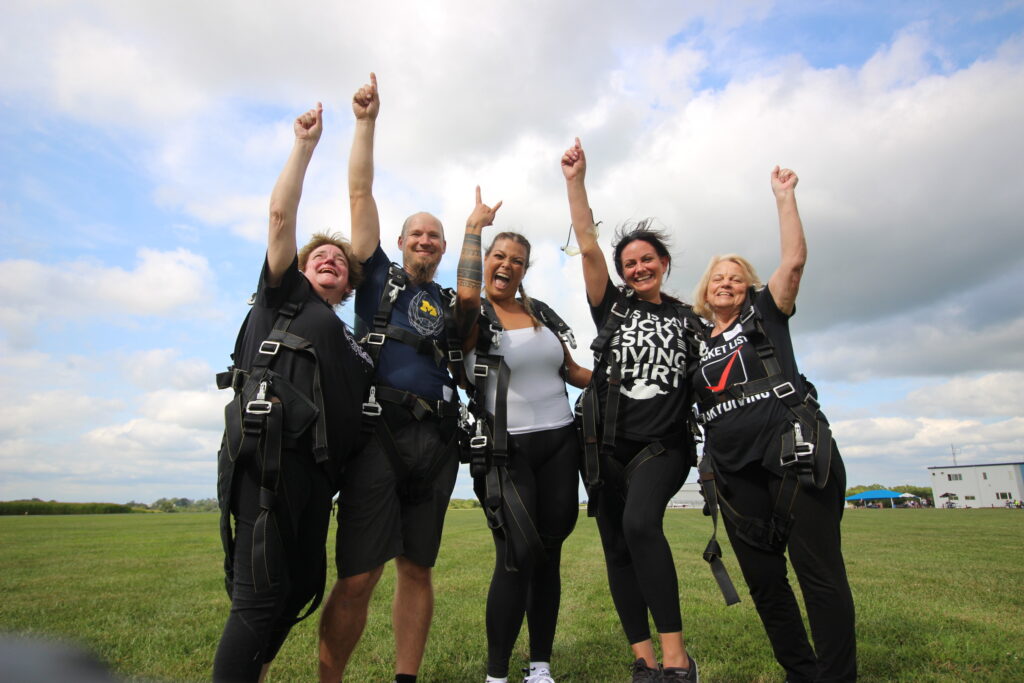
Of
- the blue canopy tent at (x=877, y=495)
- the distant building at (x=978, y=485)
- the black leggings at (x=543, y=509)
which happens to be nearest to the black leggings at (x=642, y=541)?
the black leggings at (x=543, y=509)

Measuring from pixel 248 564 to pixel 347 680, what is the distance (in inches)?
73.8

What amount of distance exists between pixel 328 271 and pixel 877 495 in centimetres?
11700

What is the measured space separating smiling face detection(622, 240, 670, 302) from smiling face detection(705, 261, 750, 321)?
0.48 metres

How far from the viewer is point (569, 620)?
263 inches

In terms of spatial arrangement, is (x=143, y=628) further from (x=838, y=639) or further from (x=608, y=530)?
(x=838, y=639)

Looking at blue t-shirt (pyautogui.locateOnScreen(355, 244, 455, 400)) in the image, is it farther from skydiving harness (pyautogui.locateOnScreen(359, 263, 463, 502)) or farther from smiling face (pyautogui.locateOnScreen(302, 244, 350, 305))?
smiling face (pyautogui.locateOnScreen(302, 244, 350, 305))

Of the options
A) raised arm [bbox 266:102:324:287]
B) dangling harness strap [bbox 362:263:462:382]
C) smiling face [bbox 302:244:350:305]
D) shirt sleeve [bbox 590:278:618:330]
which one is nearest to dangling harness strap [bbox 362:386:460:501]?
dangling harness strap [bbox 362:263:462:382]

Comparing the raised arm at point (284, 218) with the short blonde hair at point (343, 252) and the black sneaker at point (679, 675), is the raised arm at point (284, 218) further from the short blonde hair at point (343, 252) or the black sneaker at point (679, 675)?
the black sneaker at point (679, 675)

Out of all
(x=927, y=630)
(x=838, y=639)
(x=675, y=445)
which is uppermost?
(x=675, y=445)

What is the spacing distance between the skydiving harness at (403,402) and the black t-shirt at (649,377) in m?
1.12

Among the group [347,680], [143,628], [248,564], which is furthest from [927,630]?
[143,628]

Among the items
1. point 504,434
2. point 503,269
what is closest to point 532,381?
point 504,434

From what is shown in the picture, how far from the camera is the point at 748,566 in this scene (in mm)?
4141

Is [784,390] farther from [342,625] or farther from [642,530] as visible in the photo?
[342,625]
